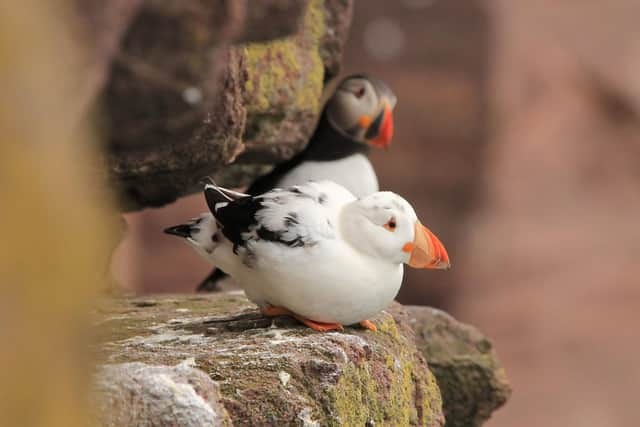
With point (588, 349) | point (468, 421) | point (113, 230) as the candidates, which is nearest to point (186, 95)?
point (113, 230)

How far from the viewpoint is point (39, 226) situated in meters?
1.35

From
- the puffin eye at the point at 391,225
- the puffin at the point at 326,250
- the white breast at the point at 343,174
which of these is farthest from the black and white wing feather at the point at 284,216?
the white breast at the point at 343,174

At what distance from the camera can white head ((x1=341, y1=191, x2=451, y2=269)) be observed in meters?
2.69

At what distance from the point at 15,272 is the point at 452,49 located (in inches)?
247

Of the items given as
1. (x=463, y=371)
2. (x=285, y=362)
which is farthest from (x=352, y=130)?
(x=285, y=362)

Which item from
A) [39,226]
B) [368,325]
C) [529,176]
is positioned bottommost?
[529,176]

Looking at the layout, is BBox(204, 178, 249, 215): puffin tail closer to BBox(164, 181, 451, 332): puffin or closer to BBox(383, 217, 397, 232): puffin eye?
BBox(164, 181, 451, 332): puffin

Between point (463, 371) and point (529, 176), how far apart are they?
402 cm

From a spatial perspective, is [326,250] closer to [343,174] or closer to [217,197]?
[217,197]

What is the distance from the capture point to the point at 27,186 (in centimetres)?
135

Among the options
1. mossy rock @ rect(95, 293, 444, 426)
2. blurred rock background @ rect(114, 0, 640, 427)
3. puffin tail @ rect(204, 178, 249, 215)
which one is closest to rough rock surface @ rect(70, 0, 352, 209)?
puffin tail @ rect(204, 178, 249, 215)

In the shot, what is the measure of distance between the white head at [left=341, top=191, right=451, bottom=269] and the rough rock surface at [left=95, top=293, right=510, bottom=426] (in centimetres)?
21

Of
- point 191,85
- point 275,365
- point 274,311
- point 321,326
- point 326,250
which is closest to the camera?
point 191,85

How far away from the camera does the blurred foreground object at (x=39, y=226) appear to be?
4.38 ft
